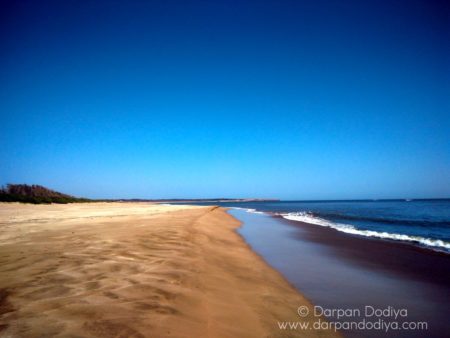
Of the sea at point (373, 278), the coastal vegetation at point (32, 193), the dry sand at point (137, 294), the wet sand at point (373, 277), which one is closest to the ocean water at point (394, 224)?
the sea at point (373, 278)

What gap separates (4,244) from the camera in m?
7.31

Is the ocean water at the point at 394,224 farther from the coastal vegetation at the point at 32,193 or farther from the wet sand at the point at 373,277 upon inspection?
the coastal vegetation at the point at 32,193

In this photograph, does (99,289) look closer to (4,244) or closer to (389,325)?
(389,325)

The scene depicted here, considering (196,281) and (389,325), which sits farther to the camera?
(196,281)

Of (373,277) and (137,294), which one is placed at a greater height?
(137,294)

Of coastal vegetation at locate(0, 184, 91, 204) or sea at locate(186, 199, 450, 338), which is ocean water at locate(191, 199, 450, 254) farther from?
coastal vegetation at locate(0, 184, 91, 204)

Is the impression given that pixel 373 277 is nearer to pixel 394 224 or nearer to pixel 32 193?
pixel 394 224

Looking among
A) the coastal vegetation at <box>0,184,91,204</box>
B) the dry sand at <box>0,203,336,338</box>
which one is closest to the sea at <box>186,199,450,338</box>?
the dry sand at <box>0,203,336,338</box>

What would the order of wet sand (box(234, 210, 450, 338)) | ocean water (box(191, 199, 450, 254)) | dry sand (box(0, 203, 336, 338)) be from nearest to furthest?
dry sand (box(0, 203, 336, 338))
wet sand (box(234, 210, 450, 338))
ocean water (box(191, 199, 450, 254))

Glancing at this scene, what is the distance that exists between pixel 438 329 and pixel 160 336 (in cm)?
382

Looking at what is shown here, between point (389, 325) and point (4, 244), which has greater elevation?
point (4, 244)

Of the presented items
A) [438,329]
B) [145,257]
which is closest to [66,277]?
[145,257]

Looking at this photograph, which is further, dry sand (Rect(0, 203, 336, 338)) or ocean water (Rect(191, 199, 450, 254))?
ocean water (Rect(191, 199, 450, 254))

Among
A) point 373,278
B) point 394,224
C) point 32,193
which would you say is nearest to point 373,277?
point 373,278
